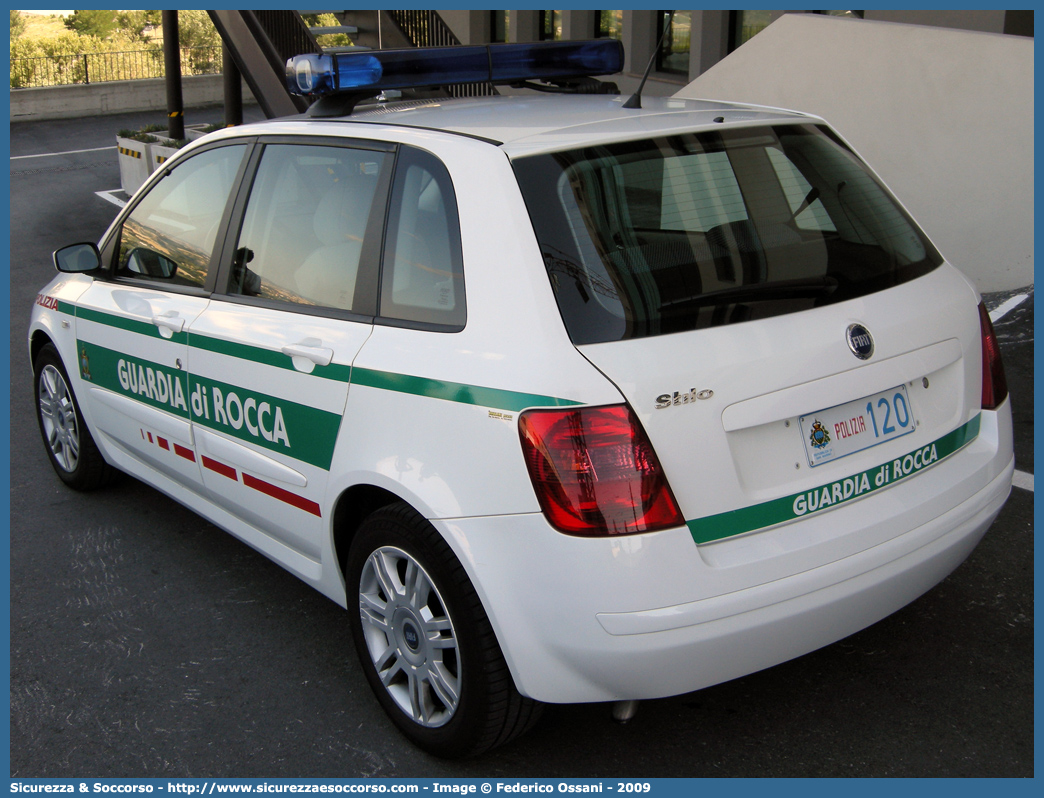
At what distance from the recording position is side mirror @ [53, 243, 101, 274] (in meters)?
4.34

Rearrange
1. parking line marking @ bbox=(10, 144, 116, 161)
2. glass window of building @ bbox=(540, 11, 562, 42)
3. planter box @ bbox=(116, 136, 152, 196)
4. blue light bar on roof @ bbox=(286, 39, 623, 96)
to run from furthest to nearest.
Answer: parking line marking @ bbox=(10, 144, 116, 161) → glass window of building @ bbox=(540, 11, 562, 42) → planter box @ bbox=(116, 136, 152, 196) → blue light bar on roof @ bbox=(286, 39, 623, 96)

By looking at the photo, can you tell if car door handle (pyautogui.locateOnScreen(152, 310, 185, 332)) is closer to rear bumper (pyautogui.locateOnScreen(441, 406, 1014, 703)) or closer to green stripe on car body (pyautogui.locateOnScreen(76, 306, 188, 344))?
green stripe on car body (pyautogui.locateOnScreen(76, 306, 188, 344))

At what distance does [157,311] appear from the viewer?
3986 mm

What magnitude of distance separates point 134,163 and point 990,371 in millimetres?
12927


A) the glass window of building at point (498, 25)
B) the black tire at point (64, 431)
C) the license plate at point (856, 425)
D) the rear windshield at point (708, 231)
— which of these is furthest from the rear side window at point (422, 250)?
the glass window of building at point (498, 25)

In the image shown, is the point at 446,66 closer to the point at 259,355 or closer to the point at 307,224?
the point at 307,224

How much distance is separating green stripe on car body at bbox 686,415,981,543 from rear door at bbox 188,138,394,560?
1.13m

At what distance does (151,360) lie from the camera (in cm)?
404

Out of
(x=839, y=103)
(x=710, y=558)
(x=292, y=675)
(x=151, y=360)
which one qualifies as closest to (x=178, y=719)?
(x=292, y=675)

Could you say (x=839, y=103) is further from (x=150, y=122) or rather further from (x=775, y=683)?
(x=150, y=122)

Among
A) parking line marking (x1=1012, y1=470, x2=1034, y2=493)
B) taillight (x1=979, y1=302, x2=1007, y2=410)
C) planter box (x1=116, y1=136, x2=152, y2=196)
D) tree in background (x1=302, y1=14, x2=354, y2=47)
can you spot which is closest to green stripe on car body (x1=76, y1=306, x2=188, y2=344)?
taillight (x1=979, y1=302, x2=1007, y2=410)

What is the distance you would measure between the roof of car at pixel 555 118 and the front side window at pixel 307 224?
0.48ft

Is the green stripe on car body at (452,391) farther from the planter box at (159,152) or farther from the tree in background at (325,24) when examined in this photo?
the tree in background at (325,24)

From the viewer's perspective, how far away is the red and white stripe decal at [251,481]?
10.8ft
